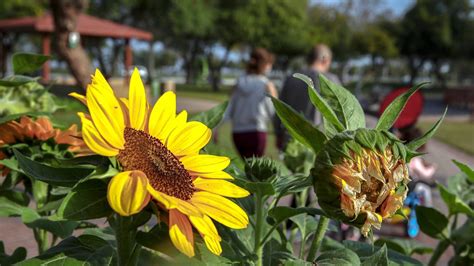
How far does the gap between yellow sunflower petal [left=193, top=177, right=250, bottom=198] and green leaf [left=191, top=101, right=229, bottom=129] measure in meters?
0.17

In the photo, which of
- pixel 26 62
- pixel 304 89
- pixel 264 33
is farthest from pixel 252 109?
pixel 264 33

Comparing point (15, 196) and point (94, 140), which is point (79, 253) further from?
point (15, 196)

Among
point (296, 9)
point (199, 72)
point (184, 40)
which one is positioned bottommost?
point (199, 72)

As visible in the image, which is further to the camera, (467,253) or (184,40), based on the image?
(184,40)

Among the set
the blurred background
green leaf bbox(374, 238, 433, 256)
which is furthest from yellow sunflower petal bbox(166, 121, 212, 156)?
the blurred background

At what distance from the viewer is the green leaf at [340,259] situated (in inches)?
28.2

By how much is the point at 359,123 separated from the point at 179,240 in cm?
27

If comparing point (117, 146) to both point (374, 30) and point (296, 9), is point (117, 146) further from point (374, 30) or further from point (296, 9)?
point (374, 30)

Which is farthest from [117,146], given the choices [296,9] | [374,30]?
[374,30]

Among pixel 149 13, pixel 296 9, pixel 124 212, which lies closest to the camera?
pixel 124 212

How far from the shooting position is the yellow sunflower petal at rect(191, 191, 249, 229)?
61 cm

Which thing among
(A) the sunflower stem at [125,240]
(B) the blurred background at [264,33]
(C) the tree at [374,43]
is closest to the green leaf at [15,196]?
(A) the sunflower stem at [125,240]

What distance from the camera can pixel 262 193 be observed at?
2.38 feet

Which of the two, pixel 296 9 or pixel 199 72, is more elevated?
pixel 296 9
